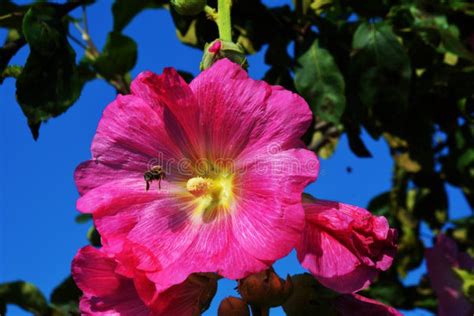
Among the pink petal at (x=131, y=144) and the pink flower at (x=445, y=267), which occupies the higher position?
the pink petal at (x=131, y=144)

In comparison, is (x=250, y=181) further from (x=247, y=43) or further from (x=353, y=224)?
(x=247, y=43)

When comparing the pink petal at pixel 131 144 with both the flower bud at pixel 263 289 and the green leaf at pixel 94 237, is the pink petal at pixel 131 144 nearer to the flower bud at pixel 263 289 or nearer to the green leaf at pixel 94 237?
the flower bud at pixel 263 289

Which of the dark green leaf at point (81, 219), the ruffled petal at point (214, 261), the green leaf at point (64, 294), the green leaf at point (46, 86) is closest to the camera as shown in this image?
the ruffled petal at point (214, 261)

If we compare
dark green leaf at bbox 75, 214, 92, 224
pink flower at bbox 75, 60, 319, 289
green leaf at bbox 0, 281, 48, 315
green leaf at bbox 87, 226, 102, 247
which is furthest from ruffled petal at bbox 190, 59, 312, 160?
dark green leaf at bbox 75, 214, 92, 224

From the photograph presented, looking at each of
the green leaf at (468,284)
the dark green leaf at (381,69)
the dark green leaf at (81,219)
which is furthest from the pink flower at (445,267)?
the dark green leaf at (81,219)

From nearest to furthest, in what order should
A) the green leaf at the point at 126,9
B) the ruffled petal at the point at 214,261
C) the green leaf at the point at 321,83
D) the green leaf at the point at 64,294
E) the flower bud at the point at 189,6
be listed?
the ruffled petal at the point at 214,261 → the flower bud at the point at 189,6 → the green leaf at the point at 321,83 → the green leaf at the point at 64,294 → the green leaf at the point at 126,9

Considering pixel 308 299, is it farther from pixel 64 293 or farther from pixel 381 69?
pixel 64 293

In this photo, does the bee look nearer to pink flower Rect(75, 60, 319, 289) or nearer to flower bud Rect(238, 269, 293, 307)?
pink flower Rect(75, 60, 319, 289)

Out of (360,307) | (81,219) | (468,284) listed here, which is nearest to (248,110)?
(360,307)
